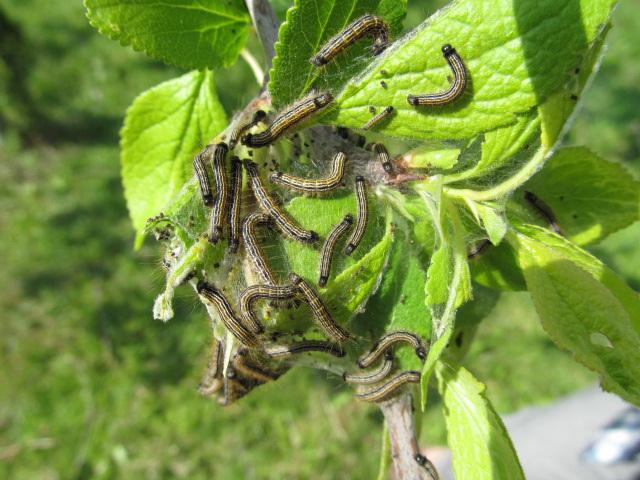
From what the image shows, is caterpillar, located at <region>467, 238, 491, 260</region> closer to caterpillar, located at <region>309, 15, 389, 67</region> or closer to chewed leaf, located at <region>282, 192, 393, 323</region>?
chewed leaf, located at <region>282, 192, 393, 323</region>

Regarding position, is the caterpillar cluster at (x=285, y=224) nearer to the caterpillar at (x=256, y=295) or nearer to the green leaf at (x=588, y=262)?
the caterpillar at (x=256, y=295)

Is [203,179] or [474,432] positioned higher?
[203,179]

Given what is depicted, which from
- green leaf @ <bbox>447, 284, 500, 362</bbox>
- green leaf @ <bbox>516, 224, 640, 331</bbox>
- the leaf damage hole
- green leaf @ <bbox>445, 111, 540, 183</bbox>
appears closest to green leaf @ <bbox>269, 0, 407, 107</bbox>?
green leaf @ <bbox>445, 111, 540, 183</bbox>

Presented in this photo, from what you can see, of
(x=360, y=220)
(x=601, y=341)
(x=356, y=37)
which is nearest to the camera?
(x=356, y=37)

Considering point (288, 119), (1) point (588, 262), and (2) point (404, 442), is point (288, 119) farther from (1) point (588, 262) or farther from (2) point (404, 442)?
(2) point (404, 442)

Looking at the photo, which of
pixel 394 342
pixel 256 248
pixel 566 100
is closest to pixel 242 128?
pixel 256 248

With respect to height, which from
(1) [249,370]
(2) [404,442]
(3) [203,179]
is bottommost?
(2) [404,442]

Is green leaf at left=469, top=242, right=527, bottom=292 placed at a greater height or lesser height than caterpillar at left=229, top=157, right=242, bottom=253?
lesser
